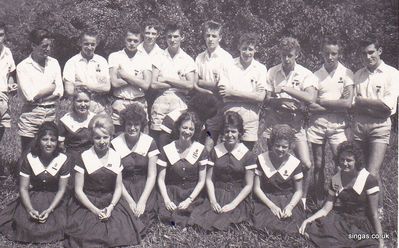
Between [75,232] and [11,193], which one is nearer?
[75,232]

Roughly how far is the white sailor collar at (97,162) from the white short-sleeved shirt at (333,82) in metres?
2.07

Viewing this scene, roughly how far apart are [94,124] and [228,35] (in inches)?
78.7

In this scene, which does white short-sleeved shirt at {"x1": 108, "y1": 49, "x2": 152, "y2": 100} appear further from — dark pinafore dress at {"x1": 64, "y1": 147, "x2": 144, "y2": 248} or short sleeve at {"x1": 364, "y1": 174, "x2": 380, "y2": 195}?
short sleeve at {"x1": 364, "y1": 174, "x2": 380, "y2": 195}

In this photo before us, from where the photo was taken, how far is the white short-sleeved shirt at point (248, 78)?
472cm

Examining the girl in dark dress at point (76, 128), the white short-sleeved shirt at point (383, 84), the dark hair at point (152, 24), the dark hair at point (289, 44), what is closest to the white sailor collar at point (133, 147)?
the girl in dark dress at point (76, 128)

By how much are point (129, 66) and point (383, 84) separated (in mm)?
2433

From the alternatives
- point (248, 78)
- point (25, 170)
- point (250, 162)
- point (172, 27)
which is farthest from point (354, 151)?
point (25, 170)

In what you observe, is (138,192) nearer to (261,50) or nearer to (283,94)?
(283,94)

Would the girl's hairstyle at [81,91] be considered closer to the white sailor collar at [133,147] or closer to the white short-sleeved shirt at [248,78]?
the white sailor collar at [133,147]

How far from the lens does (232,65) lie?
4766mm

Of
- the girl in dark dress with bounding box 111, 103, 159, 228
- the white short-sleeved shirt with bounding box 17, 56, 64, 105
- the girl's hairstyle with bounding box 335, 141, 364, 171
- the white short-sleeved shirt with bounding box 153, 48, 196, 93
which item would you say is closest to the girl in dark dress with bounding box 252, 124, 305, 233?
the girl's hairstyle with bounding box 335, 141, 364, 171

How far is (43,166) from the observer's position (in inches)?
163

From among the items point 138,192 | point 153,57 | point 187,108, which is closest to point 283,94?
point 187,108

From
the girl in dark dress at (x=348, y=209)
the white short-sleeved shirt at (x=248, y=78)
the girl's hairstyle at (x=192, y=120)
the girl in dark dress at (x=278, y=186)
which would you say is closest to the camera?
the girl in dark dress at (x=348, y=209)
